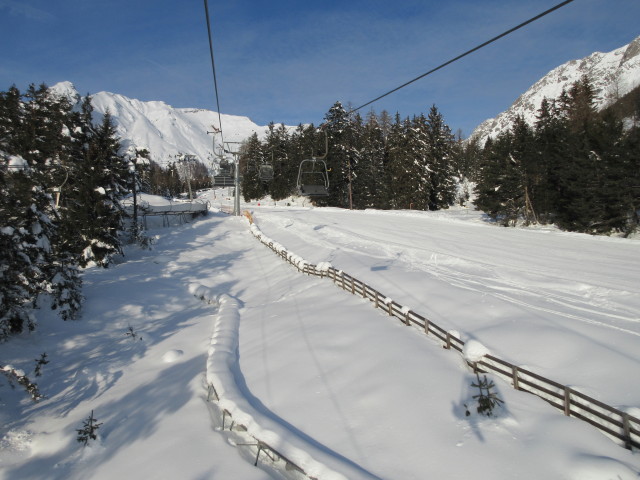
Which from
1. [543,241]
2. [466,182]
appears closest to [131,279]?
[543,241]

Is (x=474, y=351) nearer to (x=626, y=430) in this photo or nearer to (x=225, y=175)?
(x=626, y=430)

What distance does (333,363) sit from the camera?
11.4m

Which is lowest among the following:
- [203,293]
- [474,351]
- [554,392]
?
[203,293]

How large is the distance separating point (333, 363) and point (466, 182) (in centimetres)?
8855

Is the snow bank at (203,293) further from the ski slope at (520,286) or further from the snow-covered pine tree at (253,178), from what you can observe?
the snow-covered pine tree at (253,178)

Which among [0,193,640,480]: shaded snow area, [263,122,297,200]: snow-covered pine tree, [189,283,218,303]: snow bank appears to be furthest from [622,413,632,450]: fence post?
[263,122,297,200]: snow-covered pine tree

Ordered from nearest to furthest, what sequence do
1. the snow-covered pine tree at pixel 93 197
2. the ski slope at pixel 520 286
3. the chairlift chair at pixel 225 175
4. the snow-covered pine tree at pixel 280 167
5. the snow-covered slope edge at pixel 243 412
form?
the snow-covered slope edge at pixel 243 412
the ski slope at pixel 520 286
the snow-covered pine tree at pixel 93 197
the chairlift chair at pixel 225 175
the snow-covered pine tree at pixel 280 167

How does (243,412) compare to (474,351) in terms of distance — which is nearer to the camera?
(243,412)

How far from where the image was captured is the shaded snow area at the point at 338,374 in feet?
23.8

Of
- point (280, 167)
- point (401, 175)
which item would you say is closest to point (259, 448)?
point (401, 175)

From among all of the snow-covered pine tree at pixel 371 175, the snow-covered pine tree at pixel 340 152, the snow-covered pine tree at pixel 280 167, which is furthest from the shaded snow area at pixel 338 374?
the snow-covered pine tree at pixel 280 167

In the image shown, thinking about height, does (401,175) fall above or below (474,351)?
above

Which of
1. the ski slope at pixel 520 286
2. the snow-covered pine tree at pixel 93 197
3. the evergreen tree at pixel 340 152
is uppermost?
the evergreen tree at pixel 340 152

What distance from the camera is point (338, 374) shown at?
35.3 ft
